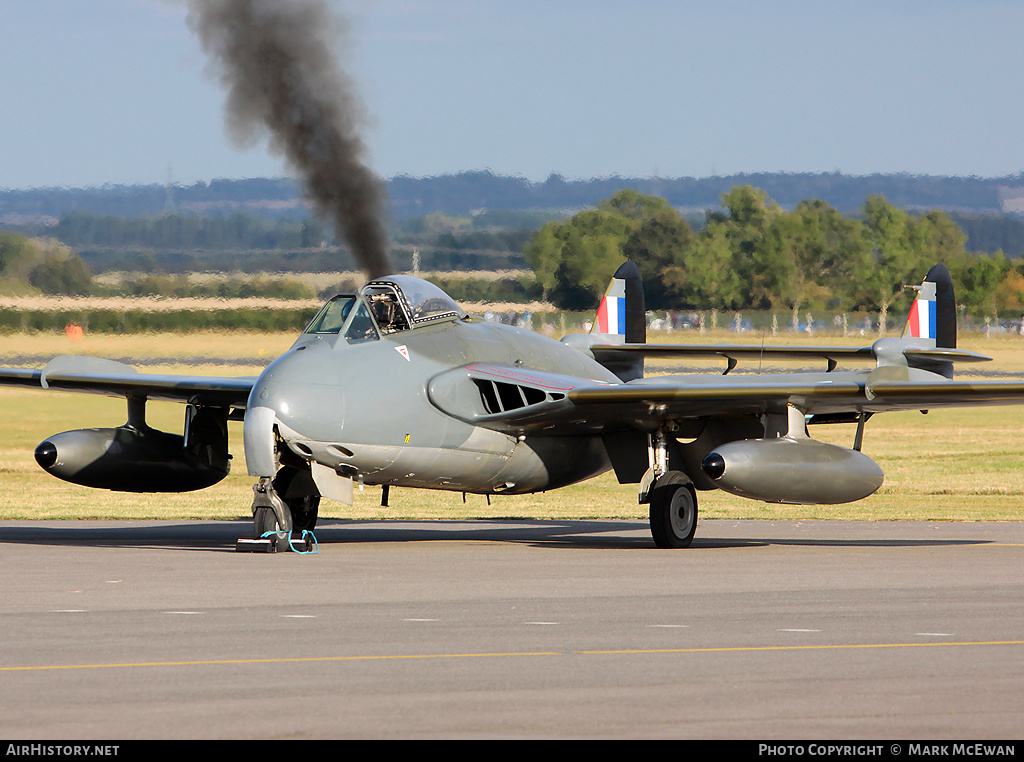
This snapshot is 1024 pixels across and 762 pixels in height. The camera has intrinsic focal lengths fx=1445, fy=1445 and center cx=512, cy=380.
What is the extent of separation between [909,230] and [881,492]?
7295cm

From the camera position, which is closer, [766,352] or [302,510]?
[302,510]

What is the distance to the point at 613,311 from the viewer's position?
81.6 feet

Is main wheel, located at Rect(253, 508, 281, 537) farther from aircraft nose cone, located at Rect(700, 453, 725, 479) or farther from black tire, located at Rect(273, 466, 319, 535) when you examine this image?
aircraft nose cone, located at Rect(700, 453, 725, 479)

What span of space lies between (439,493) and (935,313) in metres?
11.3

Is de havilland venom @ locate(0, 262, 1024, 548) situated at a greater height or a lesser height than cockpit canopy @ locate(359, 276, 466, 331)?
lesser

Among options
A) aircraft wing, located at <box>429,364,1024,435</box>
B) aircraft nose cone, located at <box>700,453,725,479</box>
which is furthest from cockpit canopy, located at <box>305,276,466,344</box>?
aircraft nose cone, located at <box>700,453,725,479</box>

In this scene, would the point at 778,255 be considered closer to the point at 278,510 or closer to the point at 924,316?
the point at 924,316

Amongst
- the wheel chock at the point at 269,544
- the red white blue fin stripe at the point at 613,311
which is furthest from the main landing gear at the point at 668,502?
the red white blue fin stripe at the point at 613,311

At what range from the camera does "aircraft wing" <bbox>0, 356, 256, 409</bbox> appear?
1947 cm

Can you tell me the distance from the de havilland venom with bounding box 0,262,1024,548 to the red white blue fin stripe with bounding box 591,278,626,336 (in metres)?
3.39

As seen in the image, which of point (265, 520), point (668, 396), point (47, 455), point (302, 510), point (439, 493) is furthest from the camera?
point (439, 493)

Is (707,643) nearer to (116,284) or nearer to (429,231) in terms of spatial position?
(116,284)

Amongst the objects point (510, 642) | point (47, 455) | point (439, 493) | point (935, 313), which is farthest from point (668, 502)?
point (439, 493)

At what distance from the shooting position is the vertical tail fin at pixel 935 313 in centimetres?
2703
